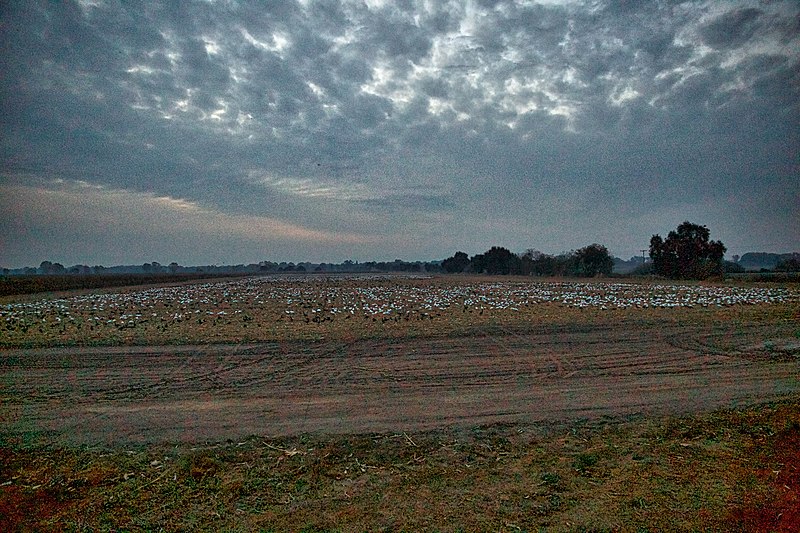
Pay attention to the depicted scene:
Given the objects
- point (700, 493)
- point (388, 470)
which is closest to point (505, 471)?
point (388, 470)

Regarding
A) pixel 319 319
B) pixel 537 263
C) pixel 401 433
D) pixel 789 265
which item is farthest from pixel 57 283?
pixel 789 265

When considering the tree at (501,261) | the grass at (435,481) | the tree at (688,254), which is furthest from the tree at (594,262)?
the grass at (435,481)

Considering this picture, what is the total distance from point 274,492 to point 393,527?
1.54 meters

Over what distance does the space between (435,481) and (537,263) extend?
8168 cm

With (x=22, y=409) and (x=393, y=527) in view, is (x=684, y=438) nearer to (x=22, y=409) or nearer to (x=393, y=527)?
(x=393, y=527)

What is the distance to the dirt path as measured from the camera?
23.9ft

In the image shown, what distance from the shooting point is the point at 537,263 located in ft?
272

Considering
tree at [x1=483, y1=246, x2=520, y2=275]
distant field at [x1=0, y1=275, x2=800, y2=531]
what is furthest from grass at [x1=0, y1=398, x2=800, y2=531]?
tree at [x1=483, y1=246, x2=520, y2=275]

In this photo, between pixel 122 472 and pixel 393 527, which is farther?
pixel 122 472

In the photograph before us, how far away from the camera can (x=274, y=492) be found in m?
5.10

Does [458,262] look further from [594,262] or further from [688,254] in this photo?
[688,254]

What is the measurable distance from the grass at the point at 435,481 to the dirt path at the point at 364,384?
66 centimetres

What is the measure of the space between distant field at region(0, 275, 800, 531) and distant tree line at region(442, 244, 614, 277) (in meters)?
61.4

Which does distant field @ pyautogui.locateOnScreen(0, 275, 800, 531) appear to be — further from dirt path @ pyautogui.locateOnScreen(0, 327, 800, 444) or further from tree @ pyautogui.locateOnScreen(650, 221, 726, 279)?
tree @ pyautogui.locateOnScreen(650, 221, 726, 279)
